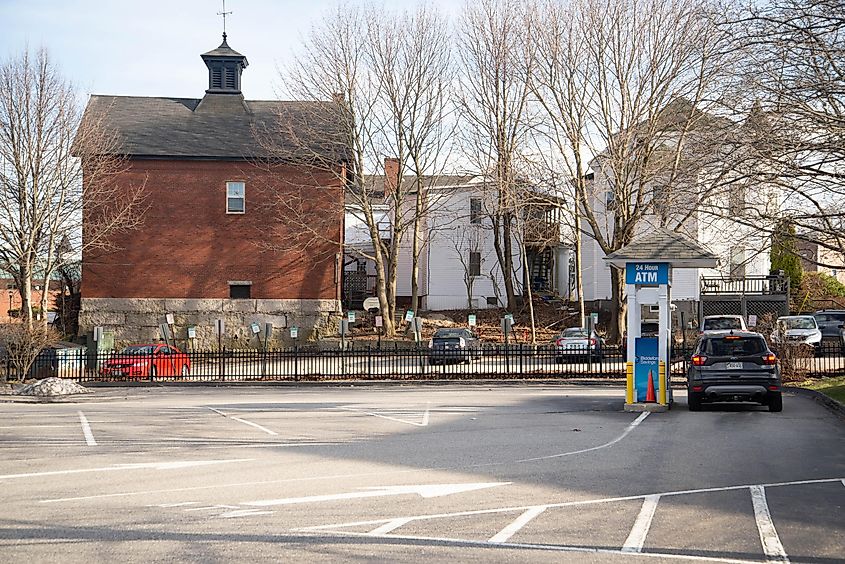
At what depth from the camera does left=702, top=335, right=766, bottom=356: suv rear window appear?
19406mm

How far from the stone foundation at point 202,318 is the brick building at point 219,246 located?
0.05m

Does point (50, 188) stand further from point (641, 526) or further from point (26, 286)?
point (641, 526)

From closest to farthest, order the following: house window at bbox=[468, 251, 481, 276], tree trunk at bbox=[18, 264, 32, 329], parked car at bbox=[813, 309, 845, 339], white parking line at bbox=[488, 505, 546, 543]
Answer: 1. white parking line at bbox=[488, 505, 546, 543]
2. tree trunk at bbox=[18, 264, 32, 329]
3. parked car at bbox=[813, 309, 845, 339]
4. house window at bbox=[468, 251, 481, 276]

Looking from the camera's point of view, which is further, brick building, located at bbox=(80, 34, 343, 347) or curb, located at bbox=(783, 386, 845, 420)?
brick building, located at bbox=(80, 34, 343, 347)

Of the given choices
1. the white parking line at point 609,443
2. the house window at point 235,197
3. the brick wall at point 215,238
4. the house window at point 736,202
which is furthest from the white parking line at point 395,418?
the house window at point 235,197

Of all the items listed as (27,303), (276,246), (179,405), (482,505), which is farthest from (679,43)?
(482,505)

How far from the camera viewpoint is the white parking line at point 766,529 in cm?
761

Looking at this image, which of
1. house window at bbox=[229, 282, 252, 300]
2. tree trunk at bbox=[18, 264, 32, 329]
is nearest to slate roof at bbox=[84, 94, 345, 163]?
house window at bbox=[229, 282, 252, 300]

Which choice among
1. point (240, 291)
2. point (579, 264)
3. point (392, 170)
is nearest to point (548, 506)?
point (240, 291)

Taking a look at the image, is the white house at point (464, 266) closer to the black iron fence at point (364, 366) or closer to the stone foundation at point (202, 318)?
the stone foundation at point (202, 318)

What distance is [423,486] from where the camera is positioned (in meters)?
10.8

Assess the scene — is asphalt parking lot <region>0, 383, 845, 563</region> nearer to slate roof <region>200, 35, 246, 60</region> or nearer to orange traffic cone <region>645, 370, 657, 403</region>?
orange traffic cone <region>645, 370, 657, 403</region>

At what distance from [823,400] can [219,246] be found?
29.3m

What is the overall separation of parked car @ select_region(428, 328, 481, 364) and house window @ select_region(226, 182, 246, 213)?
11.5 meters
